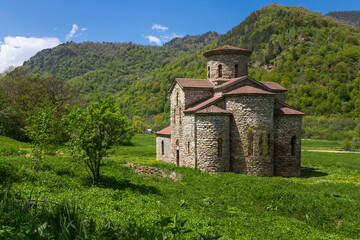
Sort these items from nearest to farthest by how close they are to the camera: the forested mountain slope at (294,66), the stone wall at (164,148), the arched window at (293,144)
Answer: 1. the arched window at (293,144)
2. the stone wall at (164,148)
3. the forested mountain slope at (294,66)

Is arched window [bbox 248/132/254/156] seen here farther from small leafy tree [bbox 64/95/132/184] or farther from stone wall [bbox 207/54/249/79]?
small leafy tree [bbox 64/95/132/184]

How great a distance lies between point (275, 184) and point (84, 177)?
36.4 ft

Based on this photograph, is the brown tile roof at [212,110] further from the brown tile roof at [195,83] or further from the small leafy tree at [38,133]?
the small leafy tree at [38,133]

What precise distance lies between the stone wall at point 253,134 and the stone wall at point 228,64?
5014mm

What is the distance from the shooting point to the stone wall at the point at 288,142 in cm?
1952

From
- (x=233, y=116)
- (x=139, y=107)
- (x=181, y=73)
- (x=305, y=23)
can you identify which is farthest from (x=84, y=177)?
(x=305, y=23)

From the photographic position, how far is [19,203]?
4.92 meters

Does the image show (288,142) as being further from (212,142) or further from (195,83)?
(195,83)

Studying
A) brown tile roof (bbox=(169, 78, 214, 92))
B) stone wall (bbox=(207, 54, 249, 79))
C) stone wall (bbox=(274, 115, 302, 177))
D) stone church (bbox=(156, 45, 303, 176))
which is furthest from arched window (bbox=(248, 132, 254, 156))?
stone wall (bbox=(207, 54, 249, 79))

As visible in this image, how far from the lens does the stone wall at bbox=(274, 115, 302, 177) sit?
19516 millimetres

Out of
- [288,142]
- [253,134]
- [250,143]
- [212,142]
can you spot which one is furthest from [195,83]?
[288,142]

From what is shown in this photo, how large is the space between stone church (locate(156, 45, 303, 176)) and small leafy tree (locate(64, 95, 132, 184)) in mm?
7899

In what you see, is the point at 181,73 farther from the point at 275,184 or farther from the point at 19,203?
the point at 19,203

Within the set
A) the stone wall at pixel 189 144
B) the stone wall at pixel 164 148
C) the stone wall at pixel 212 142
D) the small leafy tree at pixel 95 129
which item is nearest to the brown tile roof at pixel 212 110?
the stone wall at pixel 212 142
